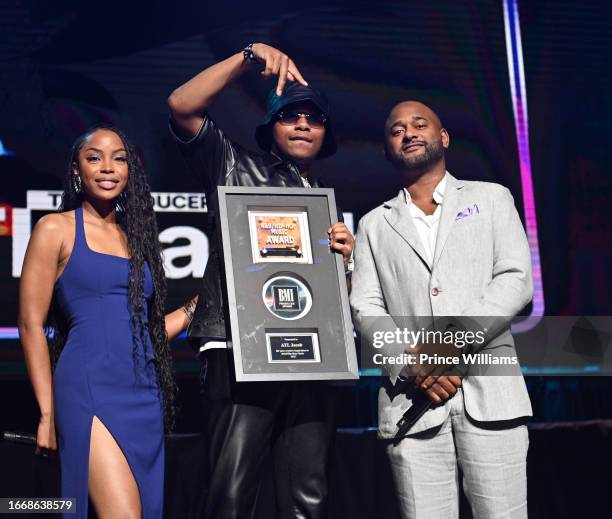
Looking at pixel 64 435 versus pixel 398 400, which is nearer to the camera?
pixel 64 435

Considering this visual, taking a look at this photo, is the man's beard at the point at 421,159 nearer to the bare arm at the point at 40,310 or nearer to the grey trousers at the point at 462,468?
the grey trousers at the point at 462,468

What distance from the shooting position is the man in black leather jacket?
2.72 metres

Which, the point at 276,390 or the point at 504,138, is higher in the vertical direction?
the point at 504,138

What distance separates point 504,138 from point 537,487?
1.76m

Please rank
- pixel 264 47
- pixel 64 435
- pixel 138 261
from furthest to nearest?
pixel 264 47 < pixel 138 261 < pixel 64 435

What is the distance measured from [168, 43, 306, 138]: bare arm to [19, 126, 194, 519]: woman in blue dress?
0.78 feet

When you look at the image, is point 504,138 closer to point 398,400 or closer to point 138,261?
point 398,400

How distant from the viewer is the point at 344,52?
4742 millimetres

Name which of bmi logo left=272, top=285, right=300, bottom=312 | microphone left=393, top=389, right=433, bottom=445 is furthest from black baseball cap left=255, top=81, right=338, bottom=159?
microphone left=393, top=389, right=433, bottom=445

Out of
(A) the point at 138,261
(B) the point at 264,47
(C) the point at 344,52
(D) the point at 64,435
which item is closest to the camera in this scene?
(D) the point at 64,435

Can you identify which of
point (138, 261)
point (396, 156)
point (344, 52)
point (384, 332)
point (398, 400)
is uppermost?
point (344, 52)

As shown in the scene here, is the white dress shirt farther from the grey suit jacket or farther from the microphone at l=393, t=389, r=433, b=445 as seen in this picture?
the microphone at l=393, t=389, r=433, b=445

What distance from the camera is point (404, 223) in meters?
2.96

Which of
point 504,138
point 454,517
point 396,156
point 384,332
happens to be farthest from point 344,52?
point 454,517
